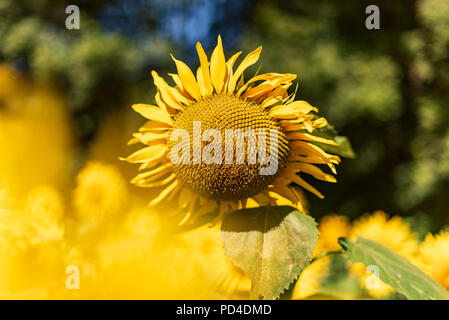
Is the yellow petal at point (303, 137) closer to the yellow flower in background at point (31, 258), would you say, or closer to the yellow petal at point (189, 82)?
the yellow petal at point (189, 82)

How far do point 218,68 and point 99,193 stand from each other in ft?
1.63

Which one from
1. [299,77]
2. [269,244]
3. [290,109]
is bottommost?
[269,244]

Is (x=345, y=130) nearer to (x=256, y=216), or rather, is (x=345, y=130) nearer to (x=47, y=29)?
(x=47, y=29)

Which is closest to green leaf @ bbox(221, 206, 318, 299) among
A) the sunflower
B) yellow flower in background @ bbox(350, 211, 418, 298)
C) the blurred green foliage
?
the sunflower

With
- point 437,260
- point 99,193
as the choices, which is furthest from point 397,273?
point 99,193

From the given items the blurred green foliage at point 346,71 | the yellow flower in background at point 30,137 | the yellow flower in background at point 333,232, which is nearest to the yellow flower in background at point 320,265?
the yellow flower in background at point 333,232

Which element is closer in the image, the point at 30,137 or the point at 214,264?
the point at 214,264

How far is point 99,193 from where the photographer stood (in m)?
0.76

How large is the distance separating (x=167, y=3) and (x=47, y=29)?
0.79m

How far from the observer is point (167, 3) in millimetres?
2066

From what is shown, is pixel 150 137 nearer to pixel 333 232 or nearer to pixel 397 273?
pixel 397 273
